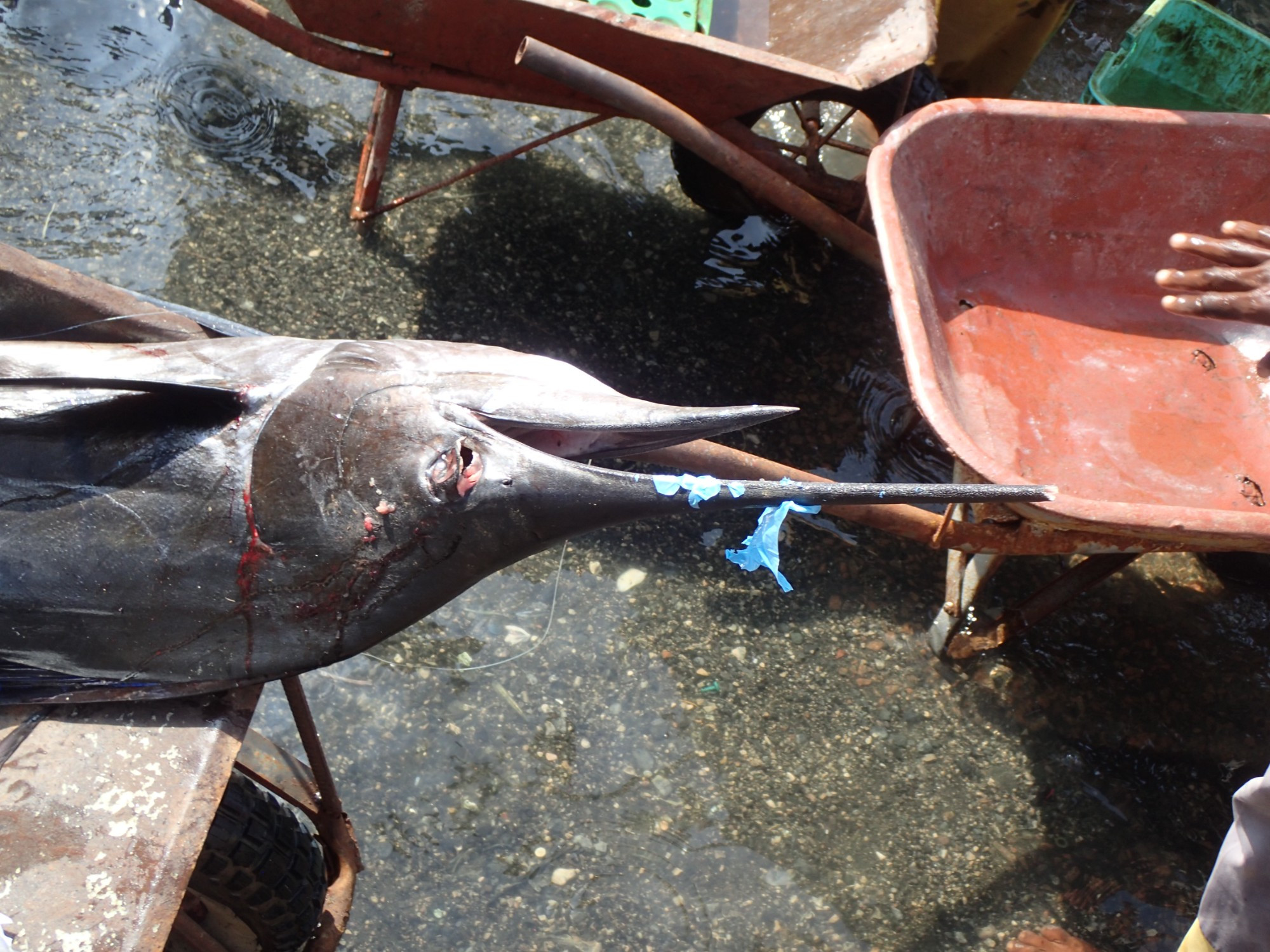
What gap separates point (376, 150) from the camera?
12.7 feet

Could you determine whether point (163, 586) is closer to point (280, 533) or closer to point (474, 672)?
point (280, 533)

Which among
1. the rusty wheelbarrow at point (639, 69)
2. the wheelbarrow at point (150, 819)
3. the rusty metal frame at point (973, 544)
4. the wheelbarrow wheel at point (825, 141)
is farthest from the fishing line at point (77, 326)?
the wheelbarrow wheel at point (825, 141)

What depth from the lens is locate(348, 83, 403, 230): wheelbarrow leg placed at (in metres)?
3.80

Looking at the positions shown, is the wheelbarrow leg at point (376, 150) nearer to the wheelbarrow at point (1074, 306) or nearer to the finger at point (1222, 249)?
the wheelbarrow at point (1074, 306)

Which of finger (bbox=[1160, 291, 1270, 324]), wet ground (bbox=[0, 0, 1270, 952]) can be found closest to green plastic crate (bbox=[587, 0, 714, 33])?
wet ground (bbox=[0, 0, 1270, 952])

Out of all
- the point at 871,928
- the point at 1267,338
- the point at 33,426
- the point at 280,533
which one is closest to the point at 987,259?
the point at 1267,338

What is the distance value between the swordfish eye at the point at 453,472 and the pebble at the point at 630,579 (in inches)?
66.6

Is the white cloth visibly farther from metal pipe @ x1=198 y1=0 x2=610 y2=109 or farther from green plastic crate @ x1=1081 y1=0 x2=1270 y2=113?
green plastic crate @ x1=1081 y1=0 x2=1270 y2=113

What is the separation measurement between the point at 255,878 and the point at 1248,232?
3.34 m

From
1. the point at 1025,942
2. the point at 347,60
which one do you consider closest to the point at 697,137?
the point at 347,60

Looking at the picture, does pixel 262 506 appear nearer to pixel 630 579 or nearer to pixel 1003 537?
pixel 630 579

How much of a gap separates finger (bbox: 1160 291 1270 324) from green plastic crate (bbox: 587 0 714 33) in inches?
97.2

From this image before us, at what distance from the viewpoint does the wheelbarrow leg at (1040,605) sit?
3.11 metres

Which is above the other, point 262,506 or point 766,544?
point 766,544
